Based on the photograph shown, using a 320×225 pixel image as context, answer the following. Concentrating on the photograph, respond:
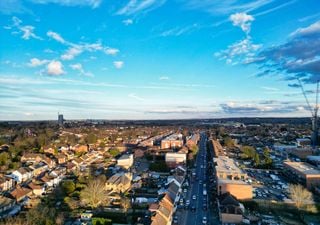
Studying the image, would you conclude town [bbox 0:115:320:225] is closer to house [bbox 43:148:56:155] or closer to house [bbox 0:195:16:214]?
house [bbox 0:195:16:214]

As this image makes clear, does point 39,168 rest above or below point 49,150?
below

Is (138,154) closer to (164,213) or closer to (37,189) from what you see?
(37,189)

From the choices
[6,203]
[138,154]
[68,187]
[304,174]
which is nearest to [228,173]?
[304,174]

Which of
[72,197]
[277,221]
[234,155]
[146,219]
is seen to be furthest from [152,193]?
[234,155]

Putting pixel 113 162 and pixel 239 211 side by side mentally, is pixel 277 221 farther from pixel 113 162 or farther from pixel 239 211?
pixel 113 162

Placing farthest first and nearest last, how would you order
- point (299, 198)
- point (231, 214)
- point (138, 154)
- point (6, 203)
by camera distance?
1. point (138, 154)
2. point (299, 198)
3. point (6, 203)
4. point (231, 214)

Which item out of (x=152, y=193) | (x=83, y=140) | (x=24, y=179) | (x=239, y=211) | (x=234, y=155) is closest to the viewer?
(x=239, y=211)
